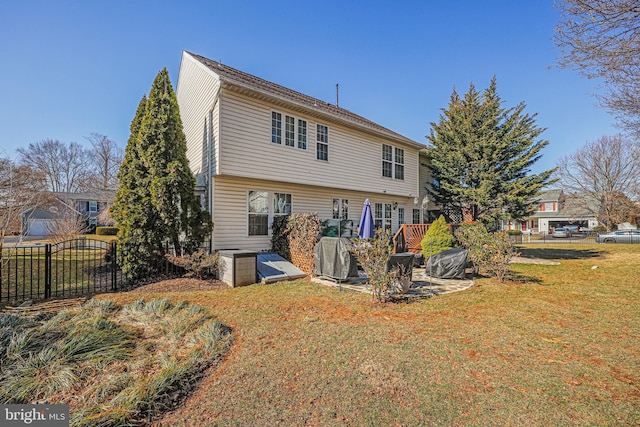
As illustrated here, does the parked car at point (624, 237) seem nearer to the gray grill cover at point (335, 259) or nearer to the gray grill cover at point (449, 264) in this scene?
the gray grill cover at point (449, 264)

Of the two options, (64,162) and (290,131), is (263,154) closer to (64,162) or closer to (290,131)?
(290,131)

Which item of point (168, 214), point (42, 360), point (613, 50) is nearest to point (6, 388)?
point (42, 360)

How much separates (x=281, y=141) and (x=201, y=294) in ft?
21.3

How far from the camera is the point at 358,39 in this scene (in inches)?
479

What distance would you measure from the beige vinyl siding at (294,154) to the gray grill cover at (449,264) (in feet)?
18.5

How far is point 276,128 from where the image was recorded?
10812 mm

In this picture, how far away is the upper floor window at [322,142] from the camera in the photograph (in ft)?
39.9

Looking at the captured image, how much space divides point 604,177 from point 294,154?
124 feet

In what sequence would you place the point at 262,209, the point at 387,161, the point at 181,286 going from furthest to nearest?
the point at 387,161 → the point at 262,209 → the point at 181,286

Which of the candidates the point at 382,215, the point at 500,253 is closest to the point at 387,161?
the point at 382,215

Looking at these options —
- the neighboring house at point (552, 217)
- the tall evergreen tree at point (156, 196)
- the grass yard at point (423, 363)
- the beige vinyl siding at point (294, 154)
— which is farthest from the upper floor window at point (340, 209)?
the neighboring house at point (552, 217)

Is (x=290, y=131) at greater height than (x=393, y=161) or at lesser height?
greater

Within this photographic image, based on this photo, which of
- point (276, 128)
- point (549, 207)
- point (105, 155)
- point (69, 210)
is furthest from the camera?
point (549, 207)

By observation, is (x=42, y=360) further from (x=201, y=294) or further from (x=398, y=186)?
(x=398, y=186)
